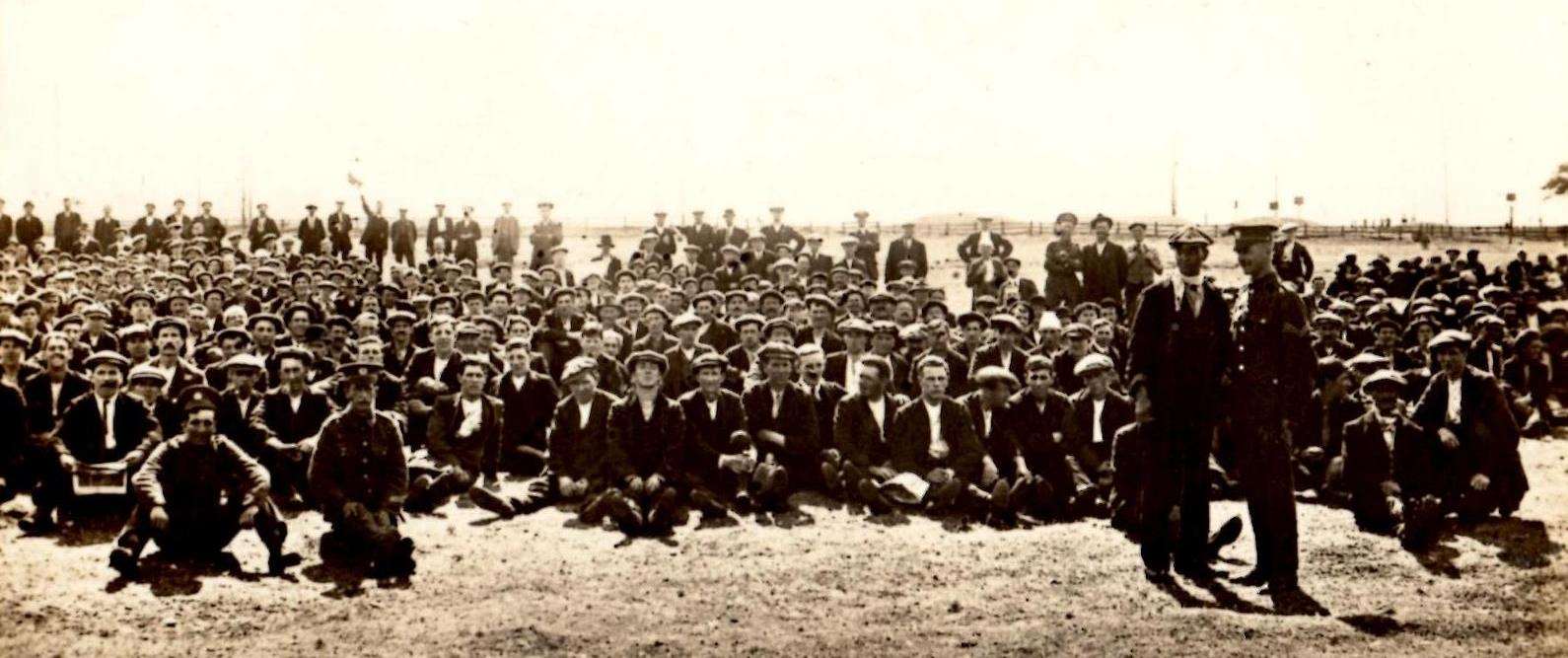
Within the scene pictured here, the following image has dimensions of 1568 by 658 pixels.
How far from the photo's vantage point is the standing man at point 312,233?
22984 mm

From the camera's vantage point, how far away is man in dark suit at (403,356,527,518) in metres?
9.62

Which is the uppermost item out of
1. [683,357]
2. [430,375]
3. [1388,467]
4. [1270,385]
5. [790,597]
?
[1270,385]

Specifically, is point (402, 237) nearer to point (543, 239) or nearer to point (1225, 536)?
point (543, 239)

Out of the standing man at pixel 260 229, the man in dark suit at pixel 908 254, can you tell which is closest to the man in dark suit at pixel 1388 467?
the man in dark suit at pixel 908 254

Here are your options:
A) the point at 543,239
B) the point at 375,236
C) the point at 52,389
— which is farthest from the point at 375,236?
the point at 52,389

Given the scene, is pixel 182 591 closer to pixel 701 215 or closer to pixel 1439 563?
pixel 1439 563

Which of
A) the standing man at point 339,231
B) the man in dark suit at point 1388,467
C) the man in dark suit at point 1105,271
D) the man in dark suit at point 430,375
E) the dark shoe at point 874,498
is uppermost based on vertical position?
the standing man at point 339,231

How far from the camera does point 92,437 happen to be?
28.8ft

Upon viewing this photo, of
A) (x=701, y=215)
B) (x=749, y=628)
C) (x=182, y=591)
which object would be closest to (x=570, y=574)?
(x=749, y=628)

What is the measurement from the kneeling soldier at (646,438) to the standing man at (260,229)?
640 inches

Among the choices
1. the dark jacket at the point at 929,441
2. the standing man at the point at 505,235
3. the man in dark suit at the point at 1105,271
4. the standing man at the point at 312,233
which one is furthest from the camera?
the standing man at the point at 312,233

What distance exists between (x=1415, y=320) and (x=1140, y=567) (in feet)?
22.2

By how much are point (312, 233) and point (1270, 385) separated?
20.2 m

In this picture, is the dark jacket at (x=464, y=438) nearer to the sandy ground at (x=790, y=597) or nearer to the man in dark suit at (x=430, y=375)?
the man in dark suit at (x=430, y=375)
